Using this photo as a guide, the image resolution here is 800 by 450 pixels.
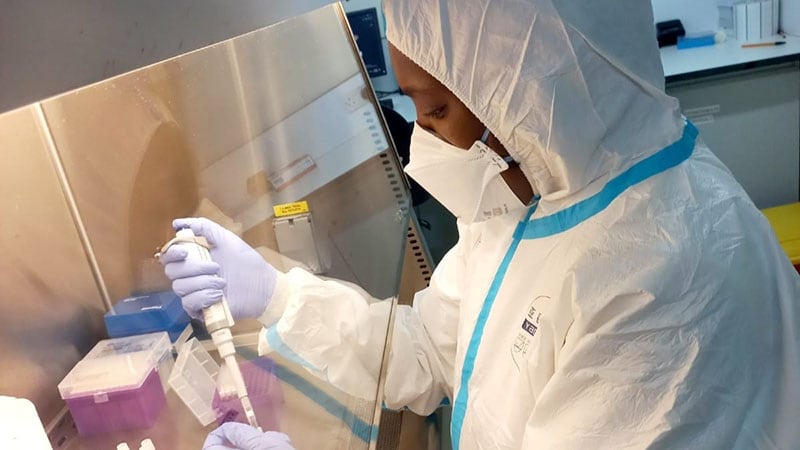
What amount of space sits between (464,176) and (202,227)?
17.9 inches

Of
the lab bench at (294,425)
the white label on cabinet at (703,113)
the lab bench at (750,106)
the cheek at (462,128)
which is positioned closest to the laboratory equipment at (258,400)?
the lab bench at (294,425)

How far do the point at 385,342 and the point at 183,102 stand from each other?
543 millimetres

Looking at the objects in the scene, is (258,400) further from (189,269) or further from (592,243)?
(592,243)

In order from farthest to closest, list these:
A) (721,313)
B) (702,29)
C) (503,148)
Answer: (702,29) → (503,148) → (721,313)

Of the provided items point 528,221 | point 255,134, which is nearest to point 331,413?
point 528,221

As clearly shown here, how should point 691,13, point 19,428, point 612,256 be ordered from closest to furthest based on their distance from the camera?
point 19,428
point 612,256
point 691,13

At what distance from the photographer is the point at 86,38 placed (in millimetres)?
501

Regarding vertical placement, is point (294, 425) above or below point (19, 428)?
below

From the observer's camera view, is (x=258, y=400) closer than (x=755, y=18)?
Yes

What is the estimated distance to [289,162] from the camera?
1306 millimetres

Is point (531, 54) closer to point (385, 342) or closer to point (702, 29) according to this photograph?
point (385, 342)

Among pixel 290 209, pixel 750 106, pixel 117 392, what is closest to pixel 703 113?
pixel 750 106

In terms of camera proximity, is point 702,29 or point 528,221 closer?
point 528,221

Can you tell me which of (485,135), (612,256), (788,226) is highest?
(485,135)
